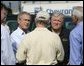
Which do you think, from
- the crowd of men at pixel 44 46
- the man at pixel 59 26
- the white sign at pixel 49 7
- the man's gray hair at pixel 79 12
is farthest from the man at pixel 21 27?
the white sign at pixel 49 7

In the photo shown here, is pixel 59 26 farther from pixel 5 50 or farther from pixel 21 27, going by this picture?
pixel 5 50

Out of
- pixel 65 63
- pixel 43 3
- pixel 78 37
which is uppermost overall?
pixel 78 37

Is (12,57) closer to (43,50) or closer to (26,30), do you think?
(43,50)

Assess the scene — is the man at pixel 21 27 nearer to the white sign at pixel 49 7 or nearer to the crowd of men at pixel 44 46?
the crowd of men at pixel 44 46

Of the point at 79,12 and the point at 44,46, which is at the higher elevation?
the point at 79,12

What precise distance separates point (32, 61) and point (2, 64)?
48 centimetres

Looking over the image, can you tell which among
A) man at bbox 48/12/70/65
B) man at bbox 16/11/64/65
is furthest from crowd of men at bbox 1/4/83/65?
man at bbox 48/12/70/65

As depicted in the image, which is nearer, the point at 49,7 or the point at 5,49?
the point at 5,49

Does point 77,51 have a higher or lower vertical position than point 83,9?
lower

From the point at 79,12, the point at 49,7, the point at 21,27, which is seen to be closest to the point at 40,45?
the point at 79,12

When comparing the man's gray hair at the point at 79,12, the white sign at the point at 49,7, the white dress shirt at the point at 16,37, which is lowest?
the white sign at the point at 49,7

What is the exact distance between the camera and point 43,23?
686 centimetres

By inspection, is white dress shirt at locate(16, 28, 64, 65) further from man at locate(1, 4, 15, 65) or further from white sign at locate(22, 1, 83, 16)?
white sign at locate(22, 1, 83, 16)

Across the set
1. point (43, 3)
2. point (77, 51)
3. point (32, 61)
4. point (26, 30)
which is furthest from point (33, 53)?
point (43, 3)
